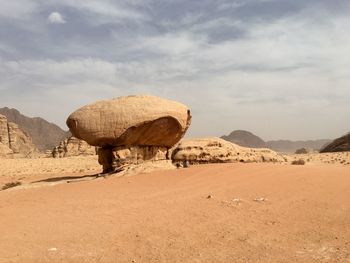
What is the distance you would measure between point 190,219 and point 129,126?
7053mm

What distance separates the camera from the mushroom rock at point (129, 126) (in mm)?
14328

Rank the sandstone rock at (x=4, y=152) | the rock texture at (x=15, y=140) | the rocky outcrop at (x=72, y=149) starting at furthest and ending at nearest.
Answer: the rock texture at (x=15, y=140)
the sandstone rock at (x=4, y=152)
the rocky outcrop at (x=72, y=149)

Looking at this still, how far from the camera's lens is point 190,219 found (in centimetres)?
758

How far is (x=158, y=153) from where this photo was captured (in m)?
15.6

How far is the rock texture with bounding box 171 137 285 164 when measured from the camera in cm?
1516

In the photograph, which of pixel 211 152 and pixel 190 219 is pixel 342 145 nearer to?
pixel 211 152

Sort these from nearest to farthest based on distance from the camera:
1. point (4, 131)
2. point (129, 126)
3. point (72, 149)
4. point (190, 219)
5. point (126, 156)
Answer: point (190, 219) → point (129, 126) → point (126, 156) → point (72, 149) → point (4, 131)

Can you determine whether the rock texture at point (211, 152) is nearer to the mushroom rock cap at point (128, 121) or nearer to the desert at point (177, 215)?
the mushroom rock cap at point (128, 121)

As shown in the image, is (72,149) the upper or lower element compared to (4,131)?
lower

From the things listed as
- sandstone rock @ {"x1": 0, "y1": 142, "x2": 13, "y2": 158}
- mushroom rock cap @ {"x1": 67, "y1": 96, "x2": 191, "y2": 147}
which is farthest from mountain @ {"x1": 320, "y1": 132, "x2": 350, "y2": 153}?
sandstone rock @ {"x1": 0, "y1": 142, "x2": 13, "y2": 158}

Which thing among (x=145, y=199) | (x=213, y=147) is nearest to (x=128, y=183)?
(x=145, y=199)

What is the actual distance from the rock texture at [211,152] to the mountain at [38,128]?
12668 cm

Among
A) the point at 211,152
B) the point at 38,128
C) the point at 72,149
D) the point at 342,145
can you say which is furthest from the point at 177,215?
the point at 38,128

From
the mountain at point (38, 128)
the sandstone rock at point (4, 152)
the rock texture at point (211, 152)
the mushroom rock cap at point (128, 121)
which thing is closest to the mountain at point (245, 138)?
the mountain at point (38, 128)
